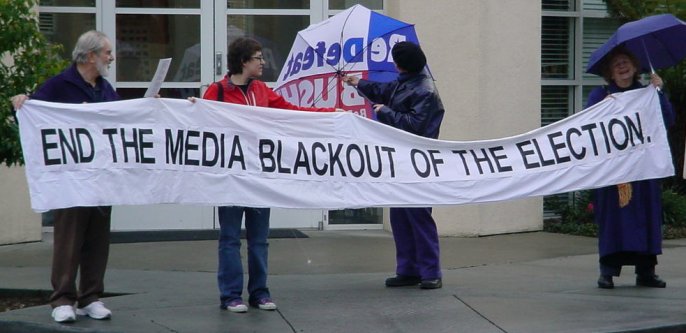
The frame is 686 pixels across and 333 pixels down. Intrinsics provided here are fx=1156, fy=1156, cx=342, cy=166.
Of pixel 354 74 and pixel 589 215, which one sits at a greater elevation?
pixel 354 74

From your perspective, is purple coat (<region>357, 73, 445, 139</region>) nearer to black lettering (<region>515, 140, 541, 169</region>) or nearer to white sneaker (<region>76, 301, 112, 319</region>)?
black lettering (<region>515, 140, 541, 169</region>)

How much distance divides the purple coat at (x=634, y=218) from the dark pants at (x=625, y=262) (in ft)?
0.29

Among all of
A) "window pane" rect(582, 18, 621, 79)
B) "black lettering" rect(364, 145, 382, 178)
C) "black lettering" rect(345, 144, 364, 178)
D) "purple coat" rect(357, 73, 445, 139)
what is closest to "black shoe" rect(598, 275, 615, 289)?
"purple coat" rect(357, 73, 445, 139)

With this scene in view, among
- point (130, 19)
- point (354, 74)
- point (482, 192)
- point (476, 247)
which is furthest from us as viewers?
point (130, 19)

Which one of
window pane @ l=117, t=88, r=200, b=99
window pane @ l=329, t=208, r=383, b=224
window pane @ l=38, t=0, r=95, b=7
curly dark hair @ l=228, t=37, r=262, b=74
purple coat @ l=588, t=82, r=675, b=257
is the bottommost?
window pane @ l=329, t=208, r=383, b=224

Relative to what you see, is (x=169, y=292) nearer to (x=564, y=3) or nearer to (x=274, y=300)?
(x=274, y=300)

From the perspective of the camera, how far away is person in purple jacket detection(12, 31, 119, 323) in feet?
23.8

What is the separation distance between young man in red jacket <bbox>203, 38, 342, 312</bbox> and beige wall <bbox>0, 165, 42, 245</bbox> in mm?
4131

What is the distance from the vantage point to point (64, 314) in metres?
7.24

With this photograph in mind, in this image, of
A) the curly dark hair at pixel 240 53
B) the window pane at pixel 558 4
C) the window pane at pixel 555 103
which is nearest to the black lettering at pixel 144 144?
the curly dark hair at pixel 240 53

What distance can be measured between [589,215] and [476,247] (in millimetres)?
2093

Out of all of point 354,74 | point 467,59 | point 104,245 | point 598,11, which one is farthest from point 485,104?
point 104,245

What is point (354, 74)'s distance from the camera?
888 cm

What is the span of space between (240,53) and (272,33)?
15.3 ft
